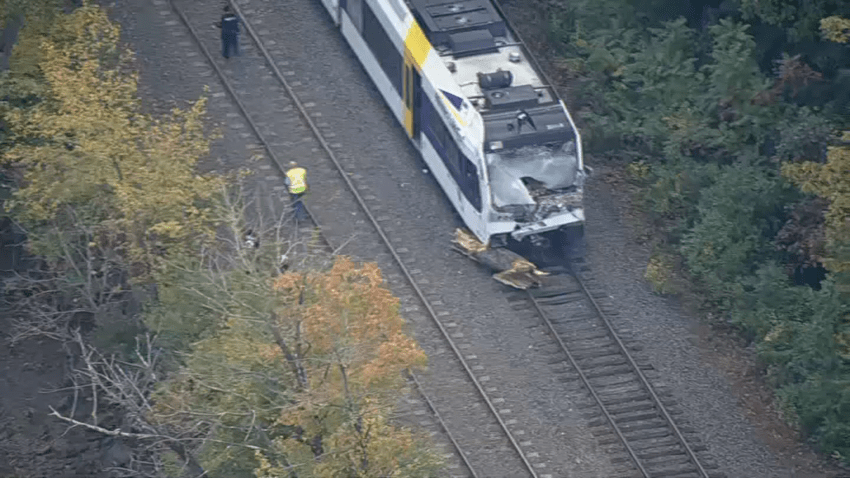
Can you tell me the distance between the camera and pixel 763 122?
34.7 meters

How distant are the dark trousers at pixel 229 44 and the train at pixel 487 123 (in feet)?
13.4

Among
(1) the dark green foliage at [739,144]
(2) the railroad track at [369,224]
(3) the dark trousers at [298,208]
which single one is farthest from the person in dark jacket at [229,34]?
(1) the dark green foliage at [739,144]

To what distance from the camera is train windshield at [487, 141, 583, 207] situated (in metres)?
33.5

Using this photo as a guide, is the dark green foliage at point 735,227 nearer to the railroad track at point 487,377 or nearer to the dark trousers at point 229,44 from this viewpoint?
the railroad track at point 487,377

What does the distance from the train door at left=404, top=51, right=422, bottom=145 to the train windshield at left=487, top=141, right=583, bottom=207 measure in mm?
3364

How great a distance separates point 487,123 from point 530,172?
1.39 metres

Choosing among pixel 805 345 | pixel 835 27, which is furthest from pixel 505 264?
pixel 835 27

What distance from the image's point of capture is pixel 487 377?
3180 cm

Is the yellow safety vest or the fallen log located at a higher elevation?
the yellow safety vest

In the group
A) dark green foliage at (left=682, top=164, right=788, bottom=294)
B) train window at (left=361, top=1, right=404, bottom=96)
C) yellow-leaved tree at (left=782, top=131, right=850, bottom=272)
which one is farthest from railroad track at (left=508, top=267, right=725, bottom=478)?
train window at (left=361, top=1, right=404, bottom=96)

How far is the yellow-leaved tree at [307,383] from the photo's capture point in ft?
82.3

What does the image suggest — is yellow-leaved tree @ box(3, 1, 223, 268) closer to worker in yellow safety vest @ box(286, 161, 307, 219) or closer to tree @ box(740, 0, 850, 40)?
worker in yellow safety vest @ box(286, 161, 307, 219)

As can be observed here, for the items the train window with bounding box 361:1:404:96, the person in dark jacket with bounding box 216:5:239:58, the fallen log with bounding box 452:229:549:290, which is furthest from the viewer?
the person in dark jacket with bounding box 216:5:239:58

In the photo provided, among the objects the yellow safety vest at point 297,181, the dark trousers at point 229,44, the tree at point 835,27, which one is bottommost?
the yellow safety vest at point 297,181
